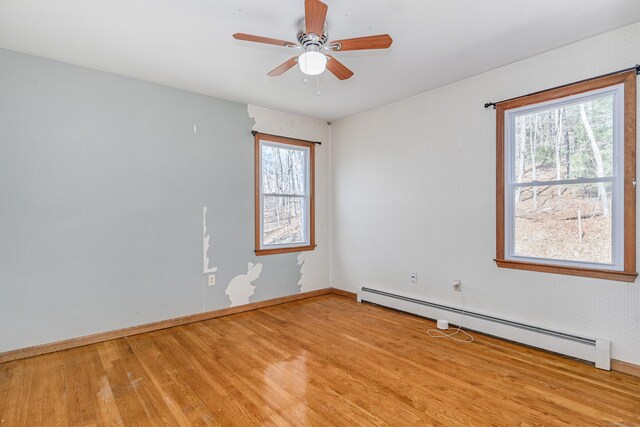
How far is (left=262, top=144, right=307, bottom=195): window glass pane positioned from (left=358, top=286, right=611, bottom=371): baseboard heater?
1916mm

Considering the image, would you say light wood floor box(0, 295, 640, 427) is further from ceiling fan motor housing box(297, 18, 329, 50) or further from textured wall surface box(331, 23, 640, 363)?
ceiling fan motor housing box(297, 18, 329, 50)

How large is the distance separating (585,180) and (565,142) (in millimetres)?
371

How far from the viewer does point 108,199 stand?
123 inches

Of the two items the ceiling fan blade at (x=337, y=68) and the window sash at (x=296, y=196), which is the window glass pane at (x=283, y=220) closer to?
the window sash at (x=296, y=196)

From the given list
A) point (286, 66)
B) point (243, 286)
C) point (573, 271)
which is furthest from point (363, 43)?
point (243, 286)

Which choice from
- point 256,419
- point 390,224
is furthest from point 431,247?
point 256,419

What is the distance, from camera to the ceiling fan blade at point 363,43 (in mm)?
2008

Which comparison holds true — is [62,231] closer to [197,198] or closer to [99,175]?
[99,175]

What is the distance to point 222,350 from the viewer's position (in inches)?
113

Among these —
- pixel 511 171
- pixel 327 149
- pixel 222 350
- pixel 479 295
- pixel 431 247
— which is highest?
pixel 327 149

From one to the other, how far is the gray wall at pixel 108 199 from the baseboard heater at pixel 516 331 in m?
2.00

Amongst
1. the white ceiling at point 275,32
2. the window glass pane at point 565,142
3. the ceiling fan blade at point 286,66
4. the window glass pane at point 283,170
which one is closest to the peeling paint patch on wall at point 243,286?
the window glass pane at point 283,170

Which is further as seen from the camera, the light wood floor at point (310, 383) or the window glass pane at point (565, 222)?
the window glass pane at point (565, 222)

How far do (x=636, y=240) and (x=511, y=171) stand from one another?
3.41 feet
